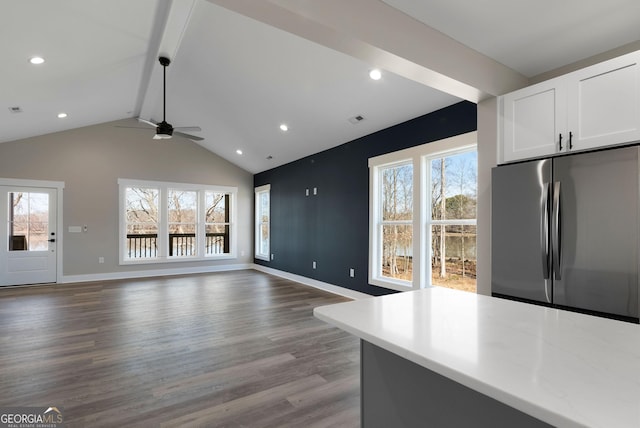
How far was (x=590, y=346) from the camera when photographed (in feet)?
3.32

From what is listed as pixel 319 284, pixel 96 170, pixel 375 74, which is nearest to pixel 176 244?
pixel 96 170

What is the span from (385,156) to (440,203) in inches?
43.3

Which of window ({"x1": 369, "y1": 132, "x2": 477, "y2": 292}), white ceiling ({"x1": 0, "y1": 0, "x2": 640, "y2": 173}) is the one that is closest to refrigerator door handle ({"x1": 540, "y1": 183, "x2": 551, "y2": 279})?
white ceiling ({"x1": 0, "y1": 0, "x2": 640, "y2": 173})

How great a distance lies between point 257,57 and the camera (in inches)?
Answer: 160

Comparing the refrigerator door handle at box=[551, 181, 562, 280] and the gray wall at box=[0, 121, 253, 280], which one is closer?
the refrigerator door handle at box=[551, 181, 562, 280]

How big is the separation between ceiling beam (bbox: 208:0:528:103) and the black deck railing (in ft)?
24.1

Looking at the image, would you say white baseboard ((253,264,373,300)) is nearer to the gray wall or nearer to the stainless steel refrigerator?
the gray wall

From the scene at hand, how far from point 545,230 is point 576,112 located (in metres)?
0.80

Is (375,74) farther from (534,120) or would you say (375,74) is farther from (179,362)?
(179,362)

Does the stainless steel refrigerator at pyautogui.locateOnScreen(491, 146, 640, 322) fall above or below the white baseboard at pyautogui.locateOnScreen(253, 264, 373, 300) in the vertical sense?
above

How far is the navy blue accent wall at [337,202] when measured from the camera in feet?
14.1

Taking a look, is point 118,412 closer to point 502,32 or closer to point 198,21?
point 502,32

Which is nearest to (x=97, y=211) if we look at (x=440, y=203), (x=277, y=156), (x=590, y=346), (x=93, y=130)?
(x=93, y=130)

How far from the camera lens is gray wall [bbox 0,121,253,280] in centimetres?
651
